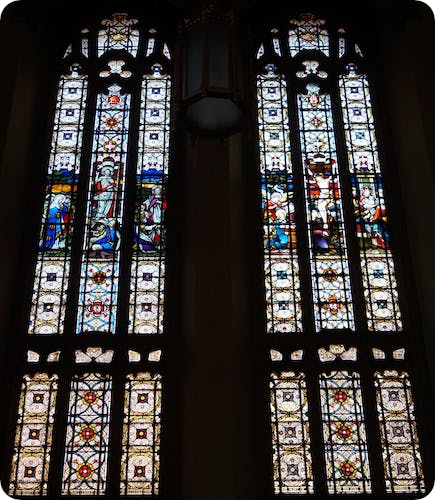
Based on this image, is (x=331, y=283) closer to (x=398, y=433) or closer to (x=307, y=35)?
(x=398, y=433)

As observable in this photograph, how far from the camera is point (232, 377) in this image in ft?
26.3

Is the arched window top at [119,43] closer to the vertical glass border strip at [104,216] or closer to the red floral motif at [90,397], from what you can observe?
the vertical glass border strip at [104,216]

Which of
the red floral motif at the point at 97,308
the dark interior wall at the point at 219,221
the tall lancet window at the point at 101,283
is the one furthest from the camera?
the red floral motif at the point at 97,308

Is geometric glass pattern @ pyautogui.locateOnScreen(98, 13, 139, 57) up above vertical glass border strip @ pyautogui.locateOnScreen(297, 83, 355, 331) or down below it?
above

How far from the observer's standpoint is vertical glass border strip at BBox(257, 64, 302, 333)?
9.05 meters

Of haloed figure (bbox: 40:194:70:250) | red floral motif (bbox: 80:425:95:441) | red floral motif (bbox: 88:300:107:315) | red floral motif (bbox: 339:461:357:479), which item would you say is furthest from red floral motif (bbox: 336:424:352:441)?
A: haloed figure (bbox: 40:194:70:250)

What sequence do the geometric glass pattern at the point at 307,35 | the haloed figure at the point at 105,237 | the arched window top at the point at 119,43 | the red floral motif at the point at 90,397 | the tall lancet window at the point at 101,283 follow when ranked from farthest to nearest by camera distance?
the geometric glass pattern at the point at 307,35 < the arched window top at the point at 119,43 < the haloed figure at the point at 105,237 < the red floral motif at the point at 90,397 < the tall lancet window at the point at 101,283

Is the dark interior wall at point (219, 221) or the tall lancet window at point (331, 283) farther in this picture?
the tall lancet window at point (331, 283)

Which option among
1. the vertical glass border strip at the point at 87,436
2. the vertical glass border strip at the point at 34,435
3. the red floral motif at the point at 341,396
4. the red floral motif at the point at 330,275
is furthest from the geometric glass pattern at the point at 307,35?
the vertical glass border strip at the point at 34,435

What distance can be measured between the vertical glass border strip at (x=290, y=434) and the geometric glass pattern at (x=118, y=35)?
484cm

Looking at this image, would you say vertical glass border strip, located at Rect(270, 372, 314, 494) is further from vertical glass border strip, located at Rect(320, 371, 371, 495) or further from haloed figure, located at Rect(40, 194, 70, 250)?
haloed figure, located at Rect(40, 194, 70, 250)

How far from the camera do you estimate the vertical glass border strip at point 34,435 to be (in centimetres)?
812

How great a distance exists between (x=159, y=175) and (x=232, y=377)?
115 inches

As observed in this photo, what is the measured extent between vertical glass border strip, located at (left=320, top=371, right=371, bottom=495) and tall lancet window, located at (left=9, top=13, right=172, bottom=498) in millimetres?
1671
